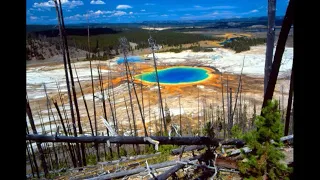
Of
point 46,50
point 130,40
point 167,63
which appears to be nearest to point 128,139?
point 167,63

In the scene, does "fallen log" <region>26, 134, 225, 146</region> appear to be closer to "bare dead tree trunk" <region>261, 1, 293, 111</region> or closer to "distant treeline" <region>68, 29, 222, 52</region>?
"bare dead tree trunk" <region>261, 1, 293, 111</region>

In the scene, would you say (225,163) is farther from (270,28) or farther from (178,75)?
(178,75)

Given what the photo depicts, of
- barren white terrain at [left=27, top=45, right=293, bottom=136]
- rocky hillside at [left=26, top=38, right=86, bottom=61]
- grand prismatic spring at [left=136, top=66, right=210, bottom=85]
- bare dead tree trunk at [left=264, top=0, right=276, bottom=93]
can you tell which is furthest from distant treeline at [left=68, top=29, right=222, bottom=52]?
bare dead tree trunk at [left=264, top=0, right=276, bottom=93]

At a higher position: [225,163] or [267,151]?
[267,151]

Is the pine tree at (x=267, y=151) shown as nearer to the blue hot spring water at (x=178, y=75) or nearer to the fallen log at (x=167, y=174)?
the fallen log at (x=167, y=174)

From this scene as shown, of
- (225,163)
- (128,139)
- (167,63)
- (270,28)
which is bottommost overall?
(225,163)

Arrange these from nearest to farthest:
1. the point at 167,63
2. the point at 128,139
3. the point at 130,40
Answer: the point at 128,139 → the point at 167,63 → the point at 130,40

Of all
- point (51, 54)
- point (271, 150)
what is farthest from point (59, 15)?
point (51, 54)
